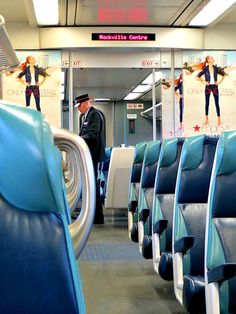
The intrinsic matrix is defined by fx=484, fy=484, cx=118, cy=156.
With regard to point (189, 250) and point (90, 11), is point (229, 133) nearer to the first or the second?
point (189, 250)

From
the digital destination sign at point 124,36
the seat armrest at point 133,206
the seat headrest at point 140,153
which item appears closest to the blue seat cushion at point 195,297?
the seat armrest at point 133,206

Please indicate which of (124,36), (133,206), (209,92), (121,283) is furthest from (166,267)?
(124,36)

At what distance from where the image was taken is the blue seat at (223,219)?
188cm

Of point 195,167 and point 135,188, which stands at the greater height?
point 195,167

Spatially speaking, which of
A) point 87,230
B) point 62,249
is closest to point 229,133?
point 87,230

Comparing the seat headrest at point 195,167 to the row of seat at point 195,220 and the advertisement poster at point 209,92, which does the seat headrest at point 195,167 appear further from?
the advertisement poster at point 209,92

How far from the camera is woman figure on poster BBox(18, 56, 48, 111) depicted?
725cm

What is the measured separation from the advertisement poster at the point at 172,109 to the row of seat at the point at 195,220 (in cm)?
386

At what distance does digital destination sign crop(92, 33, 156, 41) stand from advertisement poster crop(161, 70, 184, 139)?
69cm

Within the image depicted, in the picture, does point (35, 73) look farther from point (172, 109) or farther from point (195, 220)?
point (195, 220)

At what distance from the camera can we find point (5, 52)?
3.34 meters

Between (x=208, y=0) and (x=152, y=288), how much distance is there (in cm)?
392

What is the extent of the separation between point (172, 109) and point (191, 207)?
5.18 meters

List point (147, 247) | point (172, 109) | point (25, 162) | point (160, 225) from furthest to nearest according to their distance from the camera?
point (172, 109) → point (147, 247) → point (160, 225) → point (25, 162)
